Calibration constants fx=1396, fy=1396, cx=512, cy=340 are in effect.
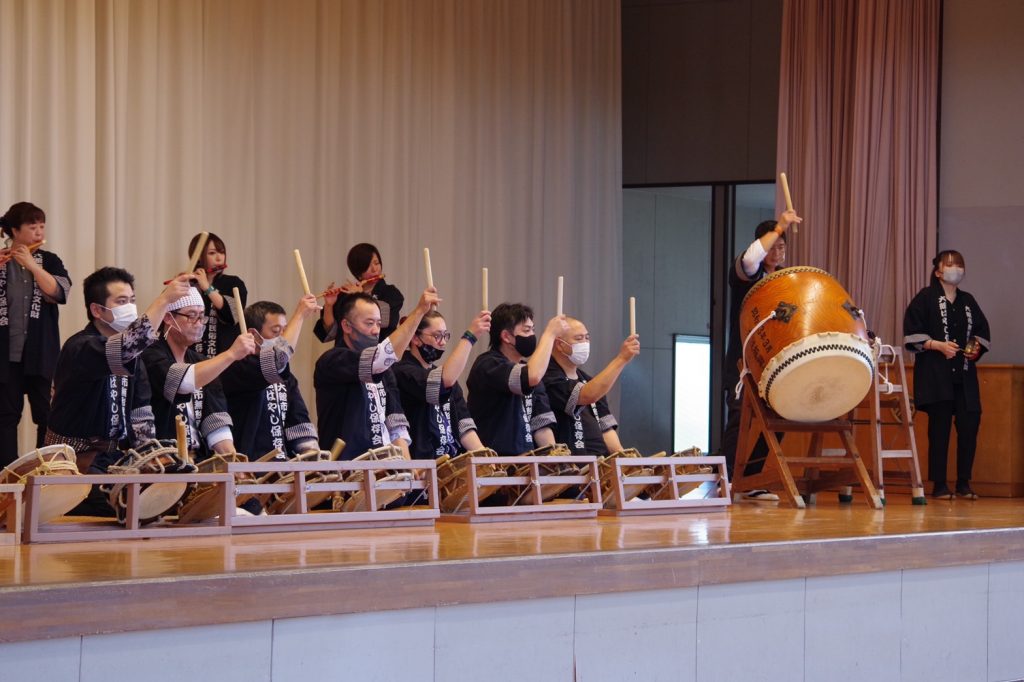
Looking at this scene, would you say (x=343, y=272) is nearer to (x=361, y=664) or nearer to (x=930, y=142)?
(x=930, y=142)

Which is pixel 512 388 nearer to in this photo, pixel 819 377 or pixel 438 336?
pixel 438 336

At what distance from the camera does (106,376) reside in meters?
3.52

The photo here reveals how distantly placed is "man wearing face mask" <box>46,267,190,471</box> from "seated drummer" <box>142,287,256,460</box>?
110 millimetres

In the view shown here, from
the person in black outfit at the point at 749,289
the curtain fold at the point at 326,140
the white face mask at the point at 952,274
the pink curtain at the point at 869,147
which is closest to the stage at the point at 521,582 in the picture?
the person in black outfit at the point at 749,289

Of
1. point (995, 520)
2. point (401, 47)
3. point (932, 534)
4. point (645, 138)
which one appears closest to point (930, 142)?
point (645, 138)

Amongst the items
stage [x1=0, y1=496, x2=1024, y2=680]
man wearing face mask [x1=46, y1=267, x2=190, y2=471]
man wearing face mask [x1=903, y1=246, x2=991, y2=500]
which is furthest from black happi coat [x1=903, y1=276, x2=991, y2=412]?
man wearing face mask [x1=46, y1=267, x2=190, y2=471]

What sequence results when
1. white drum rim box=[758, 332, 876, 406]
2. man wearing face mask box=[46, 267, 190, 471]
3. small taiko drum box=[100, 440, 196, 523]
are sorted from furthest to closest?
white drum rim box=[758, 332, 876, 406] < man wearing face mask box=[46, 267, 190, 471] < small taiko drum box=[100, 440, 196, 523]

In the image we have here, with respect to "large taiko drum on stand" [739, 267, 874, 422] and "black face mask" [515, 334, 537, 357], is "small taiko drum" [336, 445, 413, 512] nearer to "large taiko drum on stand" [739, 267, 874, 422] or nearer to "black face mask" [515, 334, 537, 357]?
"black face mask" [515, 334, 537, 357]

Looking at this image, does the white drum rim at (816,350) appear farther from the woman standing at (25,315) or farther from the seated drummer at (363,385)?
the woman standing at (25,315)

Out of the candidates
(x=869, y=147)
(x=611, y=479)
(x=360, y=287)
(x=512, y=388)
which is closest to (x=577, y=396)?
(x=512, y=388)

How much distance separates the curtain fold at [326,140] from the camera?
18.1 feet

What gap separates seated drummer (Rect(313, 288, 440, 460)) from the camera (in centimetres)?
441

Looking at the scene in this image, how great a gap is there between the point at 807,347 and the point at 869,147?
9.92 feet

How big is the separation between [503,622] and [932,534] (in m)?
1.45
